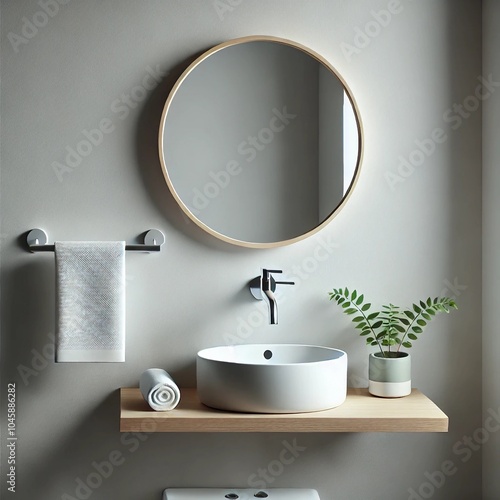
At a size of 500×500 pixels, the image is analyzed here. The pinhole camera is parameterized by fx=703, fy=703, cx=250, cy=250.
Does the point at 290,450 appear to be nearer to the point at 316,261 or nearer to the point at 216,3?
the point at 316,261

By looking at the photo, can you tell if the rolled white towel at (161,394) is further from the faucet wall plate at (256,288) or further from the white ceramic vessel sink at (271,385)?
the faucet wall plate at (256,288)

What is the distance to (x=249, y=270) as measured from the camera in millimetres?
2004

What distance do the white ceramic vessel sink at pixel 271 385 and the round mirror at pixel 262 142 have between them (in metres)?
0.40

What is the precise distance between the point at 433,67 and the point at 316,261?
2.16ft

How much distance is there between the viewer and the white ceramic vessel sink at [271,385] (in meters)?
1.69

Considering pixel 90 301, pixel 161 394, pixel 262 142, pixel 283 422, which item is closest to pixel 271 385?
pixel 283 422

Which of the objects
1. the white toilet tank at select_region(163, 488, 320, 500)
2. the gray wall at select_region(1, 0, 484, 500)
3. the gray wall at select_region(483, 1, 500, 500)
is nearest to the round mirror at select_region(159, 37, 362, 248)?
the gray wall at select_region(1, 0, 484, 500)

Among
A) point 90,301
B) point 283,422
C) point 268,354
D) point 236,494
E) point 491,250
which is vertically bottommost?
point 236,494

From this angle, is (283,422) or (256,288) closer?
(283,422)

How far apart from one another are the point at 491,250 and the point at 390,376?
0.47 metres

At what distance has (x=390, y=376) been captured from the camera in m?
1.87

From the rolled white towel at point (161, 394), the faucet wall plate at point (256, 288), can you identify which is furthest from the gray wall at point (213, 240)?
the rolled white towel at point (161, 394)

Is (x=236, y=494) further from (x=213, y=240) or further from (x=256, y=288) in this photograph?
(x=213, y=240)

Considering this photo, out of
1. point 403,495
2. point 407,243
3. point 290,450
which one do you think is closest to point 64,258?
point 290,450
